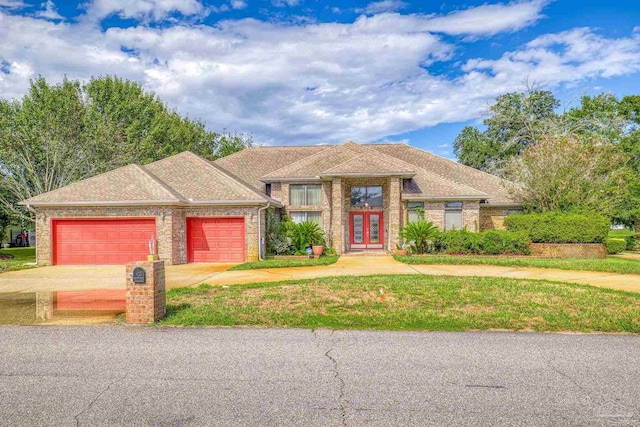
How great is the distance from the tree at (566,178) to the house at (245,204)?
1491 mm

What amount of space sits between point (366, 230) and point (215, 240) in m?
8.61

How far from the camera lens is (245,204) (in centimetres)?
1845

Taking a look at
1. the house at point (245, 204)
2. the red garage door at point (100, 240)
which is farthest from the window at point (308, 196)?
the red garage door at point (100, 240)

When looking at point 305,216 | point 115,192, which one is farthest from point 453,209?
point 115,192

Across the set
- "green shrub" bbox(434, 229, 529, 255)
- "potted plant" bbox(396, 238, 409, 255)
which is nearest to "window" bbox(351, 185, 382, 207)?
"potted plant" bbox(396, 238, 409, 255)

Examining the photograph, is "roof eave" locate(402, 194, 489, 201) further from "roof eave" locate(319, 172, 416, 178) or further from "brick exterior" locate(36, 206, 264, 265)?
"brick exterior" locate(36, 206, 264, 265)

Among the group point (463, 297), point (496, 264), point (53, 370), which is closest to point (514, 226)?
point (496, 264)

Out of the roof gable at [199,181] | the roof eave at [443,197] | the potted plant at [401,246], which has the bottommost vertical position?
the potted plant at [401,246]

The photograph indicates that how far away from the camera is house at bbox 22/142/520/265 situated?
59.3ft

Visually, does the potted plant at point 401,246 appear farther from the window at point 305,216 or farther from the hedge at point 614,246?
the hedge at point 614,246

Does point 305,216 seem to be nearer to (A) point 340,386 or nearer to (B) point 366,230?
(B) point 366,230

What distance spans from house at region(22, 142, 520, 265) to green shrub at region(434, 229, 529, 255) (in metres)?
2.36

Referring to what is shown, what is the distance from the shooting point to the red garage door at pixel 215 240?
61.4 ft

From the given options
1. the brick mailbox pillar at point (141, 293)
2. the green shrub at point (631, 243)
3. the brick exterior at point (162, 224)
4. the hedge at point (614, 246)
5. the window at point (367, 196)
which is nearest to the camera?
the brick mailbox pillar at point (141, 293)
